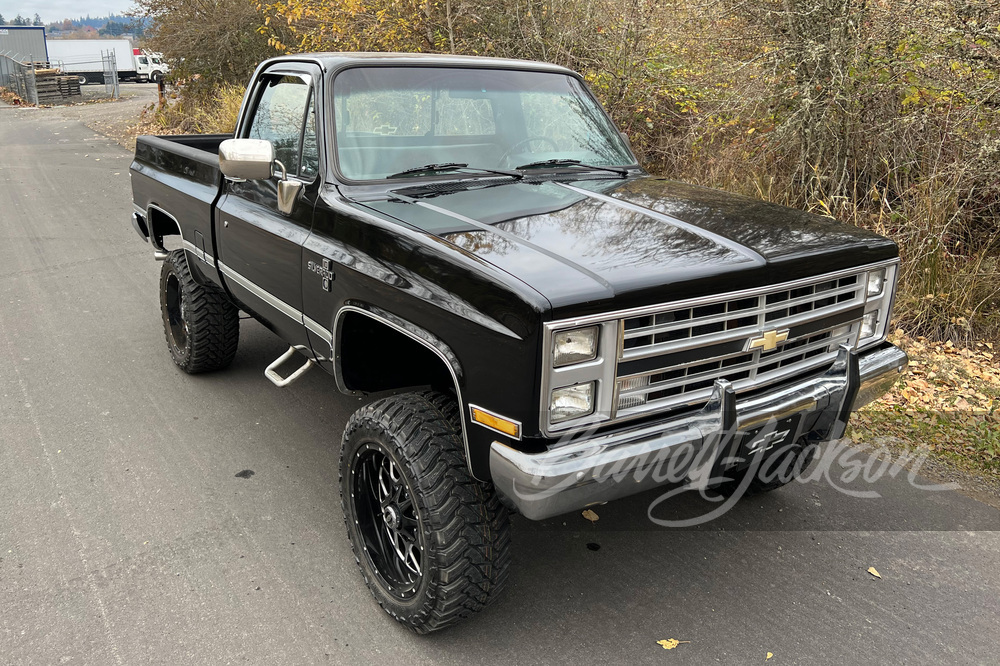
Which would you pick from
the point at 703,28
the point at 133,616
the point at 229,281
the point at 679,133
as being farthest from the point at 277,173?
the point at 679,133

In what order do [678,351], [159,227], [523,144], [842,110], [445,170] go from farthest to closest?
[842,110], [159,227], [523,144], [445,170], [678,351]

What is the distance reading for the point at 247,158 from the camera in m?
3.40

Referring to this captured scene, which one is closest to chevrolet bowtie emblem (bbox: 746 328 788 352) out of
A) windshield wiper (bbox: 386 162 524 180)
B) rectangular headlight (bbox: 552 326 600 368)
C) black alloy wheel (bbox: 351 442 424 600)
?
rectangular headlight (bbox: 552 326 600 368)

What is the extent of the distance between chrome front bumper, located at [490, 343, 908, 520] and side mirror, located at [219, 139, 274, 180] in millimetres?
1760

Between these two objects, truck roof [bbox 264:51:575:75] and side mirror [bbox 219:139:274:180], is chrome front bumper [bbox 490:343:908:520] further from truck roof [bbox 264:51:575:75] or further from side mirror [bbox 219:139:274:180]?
truck roof [bbox 264:51:575:75]

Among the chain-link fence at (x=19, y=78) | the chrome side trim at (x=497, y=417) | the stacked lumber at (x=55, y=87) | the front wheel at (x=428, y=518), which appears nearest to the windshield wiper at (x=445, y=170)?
the front wheel at (x=428, y=518)

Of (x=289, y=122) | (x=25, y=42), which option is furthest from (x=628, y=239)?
(x=25, y=42)

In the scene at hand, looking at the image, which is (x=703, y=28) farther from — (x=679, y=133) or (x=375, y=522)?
(x=375, y=522)

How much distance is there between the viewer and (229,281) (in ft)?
14.2

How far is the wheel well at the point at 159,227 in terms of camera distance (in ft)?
18.0

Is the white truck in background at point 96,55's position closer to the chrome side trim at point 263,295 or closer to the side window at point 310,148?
the chrome side trim at point 263,295

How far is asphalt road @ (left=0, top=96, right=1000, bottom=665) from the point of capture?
9.30ft

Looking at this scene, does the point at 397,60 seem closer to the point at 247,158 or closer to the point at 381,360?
the point at 247,158

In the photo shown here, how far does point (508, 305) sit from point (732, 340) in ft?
2.67
